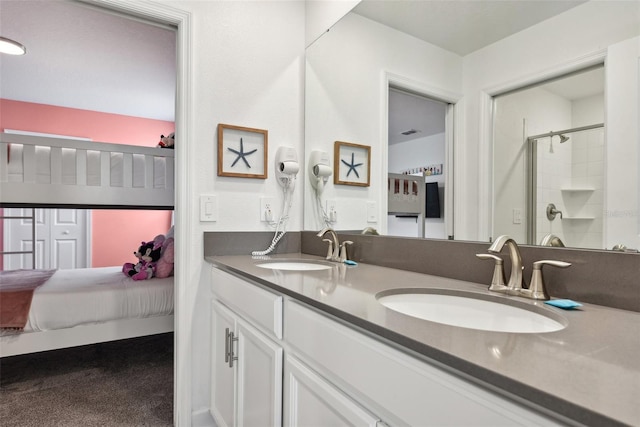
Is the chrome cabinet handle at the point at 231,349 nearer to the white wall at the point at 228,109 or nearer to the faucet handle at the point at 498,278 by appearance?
the white wall at the point at 228,109

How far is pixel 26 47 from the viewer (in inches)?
109

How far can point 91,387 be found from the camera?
2.12 metres

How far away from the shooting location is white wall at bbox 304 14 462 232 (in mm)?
1355

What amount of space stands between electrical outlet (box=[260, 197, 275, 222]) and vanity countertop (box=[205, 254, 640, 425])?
0.97 m

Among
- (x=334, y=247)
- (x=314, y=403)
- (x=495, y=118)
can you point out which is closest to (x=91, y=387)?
(x=334, y=247)

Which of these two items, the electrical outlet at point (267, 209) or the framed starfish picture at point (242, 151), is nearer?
the framed starfish picture at point (242, 151)

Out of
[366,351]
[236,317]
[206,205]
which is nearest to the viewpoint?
[366,351]

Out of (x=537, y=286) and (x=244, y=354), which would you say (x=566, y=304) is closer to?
(x=537, y=286)

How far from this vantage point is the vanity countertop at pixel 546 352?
1.28 feet

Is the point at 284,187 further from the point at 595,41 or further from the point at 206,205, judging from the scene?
the point at 595,41

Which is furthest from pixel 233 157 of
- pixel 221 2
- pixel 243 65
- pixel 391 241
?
pixel 391 241

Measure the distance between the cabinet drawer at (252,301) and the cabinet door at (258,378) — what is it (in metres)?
0.04

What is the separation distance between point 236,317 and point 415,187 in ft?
2.77

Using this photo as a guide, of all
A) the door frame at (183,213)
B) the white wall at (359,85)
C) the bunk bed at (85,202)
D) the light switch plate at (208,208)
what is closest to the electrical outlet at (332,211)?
the white wall at (359,85)
